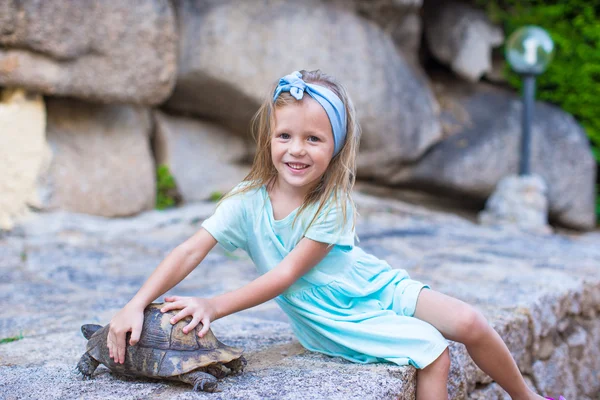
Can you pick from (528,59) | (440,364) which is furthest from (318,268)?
(528,59)

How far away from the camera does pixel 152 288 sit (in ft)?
5.48

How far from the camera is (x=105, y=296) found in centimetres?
302

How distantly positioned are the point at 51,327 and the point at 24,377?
688 mm

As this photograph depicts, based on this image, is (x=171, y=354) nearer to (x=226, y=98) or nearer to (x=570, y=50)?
(x=226, y=98)

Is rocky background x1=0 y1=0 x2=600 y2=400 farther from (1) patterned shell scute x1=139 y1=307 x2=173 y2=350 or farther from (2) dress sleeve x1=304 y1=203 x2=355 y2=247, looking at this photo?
(2) dress sleeve x1=304 y1=203 x2=355 y2=247

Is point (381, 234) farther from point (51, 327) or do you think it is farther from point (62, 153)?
point (51, 327)

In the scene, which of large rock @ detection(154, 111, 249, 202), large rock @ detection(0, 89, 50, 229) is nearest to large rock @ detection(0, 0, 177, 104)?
large rock @ detection(0, 89, 50, 229)

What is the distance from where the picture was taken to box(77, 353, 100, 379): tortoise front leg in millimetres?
1695

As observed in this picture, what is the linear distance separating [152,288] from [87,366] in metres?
0.29

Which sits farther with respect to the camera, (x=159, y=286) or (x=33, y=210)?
(x=33, y=210)

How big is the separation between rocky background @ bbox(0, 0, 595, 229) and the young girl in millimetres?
3215

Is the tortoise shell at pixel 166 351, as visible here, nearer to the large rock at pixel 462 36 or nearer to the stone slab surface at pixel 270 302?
the stone slab surface at pixel 270 302

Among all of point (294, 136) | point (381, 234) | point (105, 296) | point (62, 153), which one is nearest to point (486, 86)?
point (381, 234)

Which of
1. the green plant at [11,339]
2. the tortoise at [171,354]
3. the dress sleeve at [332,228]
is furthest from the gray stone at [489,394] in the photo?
the green plant at [11,339]
